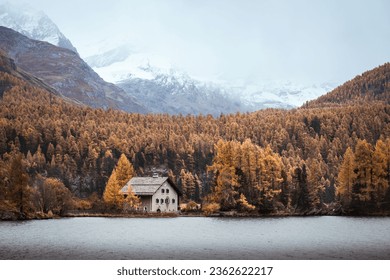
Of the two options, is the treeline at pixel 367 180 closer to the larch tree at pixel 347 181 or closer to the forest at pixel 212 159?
the larch tree at pixel 347 181

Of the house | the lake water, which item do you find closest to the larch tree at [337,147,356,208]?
the lake water

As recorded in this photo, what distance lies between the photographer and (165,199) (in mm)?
83688

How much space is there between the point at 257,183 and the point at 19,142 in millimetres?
82659

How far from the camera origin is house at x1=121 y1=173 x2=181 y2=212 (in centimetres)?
8194

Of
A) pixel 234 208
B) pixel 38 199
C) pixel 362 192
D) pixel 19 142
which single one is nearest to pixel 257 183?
pixel 234 208

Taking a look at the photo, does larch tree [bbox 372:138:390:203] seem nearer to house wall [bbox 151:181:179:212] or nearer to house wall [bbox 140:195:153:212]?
house wall [bbox 151:181:179:212]

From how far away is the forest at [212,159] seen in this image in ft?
231

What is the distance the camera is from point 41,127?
151625 millimetres

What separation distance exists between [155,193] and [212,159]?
185 ft

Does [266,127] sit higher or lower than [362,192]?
higher

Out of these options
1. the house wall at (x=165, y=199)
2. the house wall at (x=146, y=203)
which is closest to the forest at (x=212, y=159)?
the house wall at (x=165, y=199)

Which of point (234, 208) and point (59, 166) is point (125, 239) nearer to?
point (234, 208)

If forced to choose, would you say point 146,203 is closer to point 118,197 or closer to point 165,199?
point 165,199

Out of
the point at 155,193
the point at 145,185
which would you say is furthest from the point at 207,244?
the point at 145,185
